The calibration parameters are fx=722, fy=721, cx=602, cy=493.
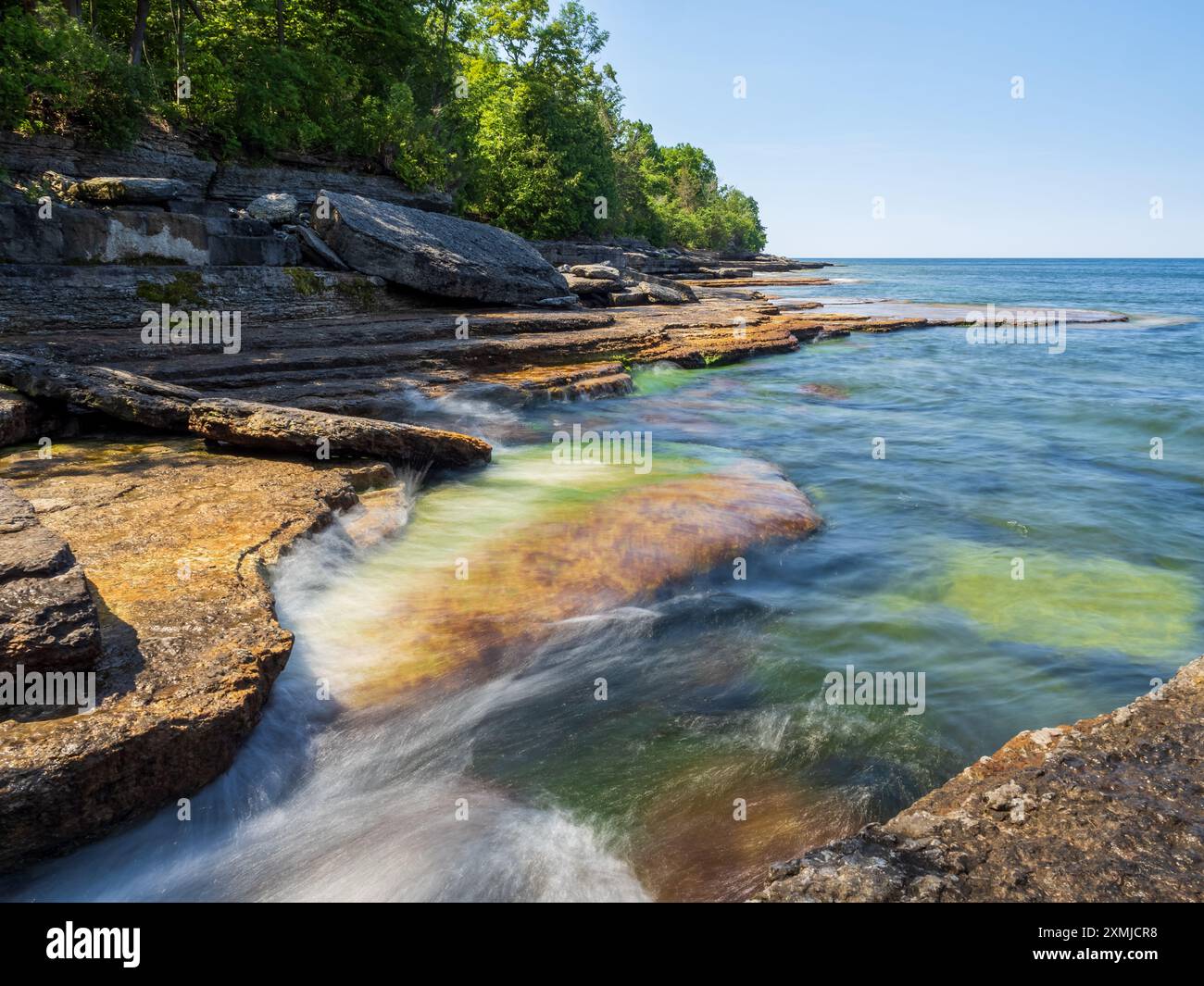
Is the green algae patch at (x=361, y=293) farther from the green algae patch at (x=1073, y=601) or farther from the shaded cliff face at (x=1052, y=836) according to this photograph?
the shaded cliff face at (x=1052, y=836)

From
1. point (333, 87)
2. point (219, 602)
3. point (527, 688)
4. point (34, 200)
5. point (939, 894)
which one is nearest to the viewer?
point (939, 894)

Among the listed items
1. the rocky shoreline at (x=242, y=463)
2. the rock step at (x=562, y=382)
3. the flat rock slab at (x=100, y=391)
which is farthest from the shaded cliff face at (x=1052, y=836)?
the rock step at (x=562, y=382)

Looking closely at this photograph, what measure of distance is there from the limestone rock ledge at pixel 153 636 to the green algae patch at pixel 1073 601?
4.99 meters

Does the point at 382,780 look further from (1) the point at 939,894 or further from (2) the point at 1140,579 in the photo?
(2) the point at 1140,579

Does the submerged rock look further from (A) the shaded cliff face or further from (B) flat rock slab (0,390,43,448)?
(A) the shaded cliff face

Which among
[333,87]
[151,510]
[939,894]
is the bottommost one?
[939,894]

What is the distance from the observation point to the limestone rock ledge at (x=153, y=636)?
280 cm

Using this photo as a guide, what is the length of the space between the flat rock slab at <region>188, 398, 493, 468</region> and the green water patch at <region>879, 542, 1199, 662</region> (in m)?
4.77

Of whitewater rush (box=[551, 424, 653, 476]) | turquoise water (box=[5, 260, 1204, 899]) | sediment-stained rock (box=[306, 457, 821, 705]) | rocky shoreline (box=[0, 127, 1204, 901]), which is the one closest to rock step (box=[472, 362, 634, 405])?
rocky shoreline (box=[0, 127, 1204, 901])

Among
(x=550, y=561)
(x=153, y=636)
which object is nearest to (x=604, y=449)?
(x=550, y=561)

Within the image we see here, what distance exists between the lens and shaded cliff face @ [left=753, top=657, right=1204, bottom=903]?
2.17 metres

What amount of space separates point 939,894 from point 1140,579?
18.4 feet
